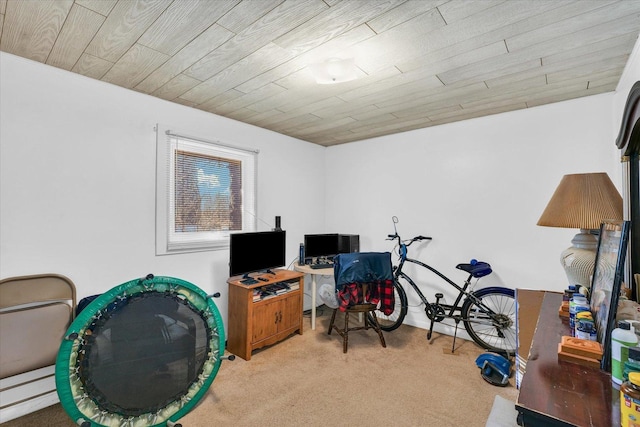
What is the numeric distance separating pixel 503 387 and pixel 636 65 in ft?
7.72

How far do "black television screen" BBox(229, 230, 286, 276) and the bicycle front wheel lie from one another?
2074mm

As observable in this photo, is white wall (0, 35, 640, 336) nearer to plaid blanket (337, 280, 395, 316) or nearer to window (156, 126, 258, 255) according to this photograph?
window (156, 126, 258, 255)

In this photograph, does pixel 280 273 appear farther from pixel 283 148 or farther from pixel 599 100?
pixel 599 100

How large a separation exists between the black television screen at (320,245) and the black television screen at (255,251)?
0.44 m

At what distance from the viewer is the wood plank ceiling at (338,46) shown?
145cm

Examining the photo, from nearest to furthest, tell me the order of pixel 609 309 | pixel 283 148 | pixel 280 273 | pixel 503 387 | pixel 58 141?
pixel 609 309
pixel 58 141
pixel 503 387
pixel 280 273
pixel 283 148

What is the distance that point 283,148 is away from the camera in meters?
3.85

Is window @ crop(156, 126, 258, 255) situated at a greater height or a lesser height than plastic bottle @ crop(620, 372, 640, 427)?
greater

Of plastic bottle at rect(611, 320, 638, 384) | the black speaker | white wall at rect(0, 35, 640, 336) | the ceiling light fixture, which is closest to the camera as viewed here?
plastic bottle at rect(611, 320, 638, 384)

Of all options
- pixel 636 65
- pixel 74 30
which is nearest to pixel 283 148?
pixel 74 30

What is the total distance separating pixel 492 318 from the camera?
2887mm

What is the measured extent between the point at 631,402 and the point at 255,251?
2.81 meters

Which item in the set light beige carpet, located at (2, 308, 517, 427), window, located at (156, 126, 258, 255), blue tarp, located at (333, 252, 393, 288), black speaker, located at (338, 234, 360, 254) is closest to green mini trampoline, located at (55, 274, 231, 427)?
light beige carpet, located at (2, 308, 517, 427)

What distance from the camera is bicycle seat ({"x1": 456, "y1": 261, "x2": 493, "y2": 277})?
284 centimetres
